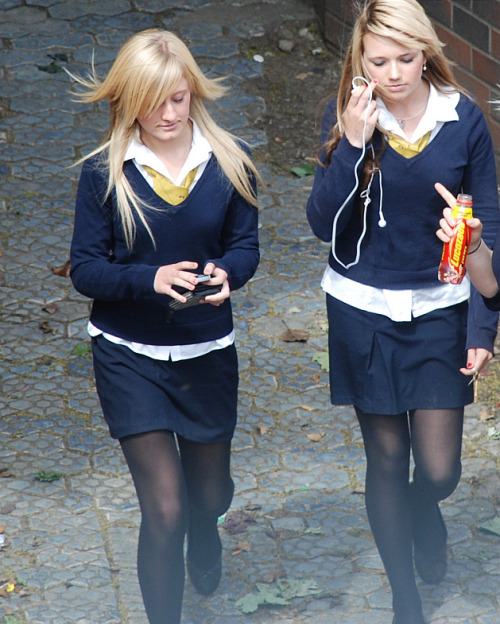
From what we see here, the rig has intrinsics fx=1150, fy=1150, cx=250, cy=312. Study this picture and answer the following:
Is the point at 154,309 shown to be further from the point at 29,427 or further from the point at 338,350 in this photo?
the point at 29,427

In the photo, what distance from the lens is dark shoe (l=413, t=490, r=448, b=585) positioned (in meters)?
4.37

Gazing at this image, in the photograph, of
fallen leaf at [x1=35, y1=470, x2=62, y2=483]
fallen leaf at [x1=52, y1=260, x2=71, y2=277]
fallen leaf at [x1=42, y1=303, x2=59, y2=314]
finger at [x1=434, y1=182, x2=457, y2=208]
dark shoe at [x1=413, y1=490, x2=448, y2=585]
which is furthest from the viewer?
fallen leaf at [x1=52, y1=260, x2=71, y2=277]

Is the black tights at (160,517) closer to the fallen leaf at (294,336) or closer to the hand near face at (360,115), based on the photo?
the hand near face at (360,115)

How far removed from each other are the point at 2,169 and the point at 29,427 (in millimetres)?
2488

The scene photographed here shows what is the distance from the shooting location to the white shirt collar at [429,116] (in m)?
3.82

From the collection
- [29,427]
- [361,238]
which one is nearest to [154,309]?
[361,238]

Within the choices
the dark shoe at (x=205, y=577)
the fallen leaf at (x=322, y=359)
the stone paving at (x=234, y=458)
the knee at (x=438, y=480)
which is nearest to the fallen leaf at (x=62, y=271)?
the stone paving at (x=234, y=458)

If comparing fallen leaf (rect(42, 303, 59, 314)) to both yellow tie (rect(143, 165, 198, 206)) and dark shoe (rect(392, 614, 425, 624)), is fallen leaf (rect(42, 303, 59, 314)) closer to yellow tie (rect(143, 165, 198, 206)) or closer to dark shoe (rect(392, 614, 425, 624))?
yellow tie (rect(143, 165, 198, 206))

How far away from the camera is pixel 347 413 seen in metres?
5.60

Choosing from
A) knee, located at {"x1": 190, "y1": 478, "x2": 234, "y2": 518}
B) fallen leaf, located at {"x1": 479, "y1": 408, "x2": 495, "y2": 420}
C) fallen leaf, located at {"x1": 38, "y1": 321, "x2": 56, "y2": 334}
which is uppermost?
knee, located at {"x1": 190, "y1": 478, "x2": 234, "y2": 518}

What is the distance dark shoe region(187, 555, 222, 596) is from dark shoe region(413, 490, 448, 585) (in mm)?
765

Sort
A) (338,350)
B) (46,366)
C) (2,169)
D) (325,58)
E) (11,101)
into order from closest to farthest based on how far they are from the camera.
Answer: (338,350)
(46,366)
(2,169)
(11,101)
(325,58)

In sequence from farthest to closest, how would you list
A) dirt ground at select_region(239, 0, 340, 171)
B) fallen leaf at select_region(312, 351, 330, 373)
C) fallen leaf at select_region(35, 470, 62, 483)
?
dirt ground at select_region(239, 0, 340, 171)
fallen leaf at select_region(312, 351, 330, 373)
fallen leaf at select_region(35, 470, 62, 483)

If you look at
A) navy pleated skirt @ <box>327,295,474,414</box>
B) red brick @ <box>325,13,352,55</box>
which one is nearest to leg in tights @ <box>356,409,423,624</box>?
navy pleated skirt @ <box>327,295,474,414</box>
